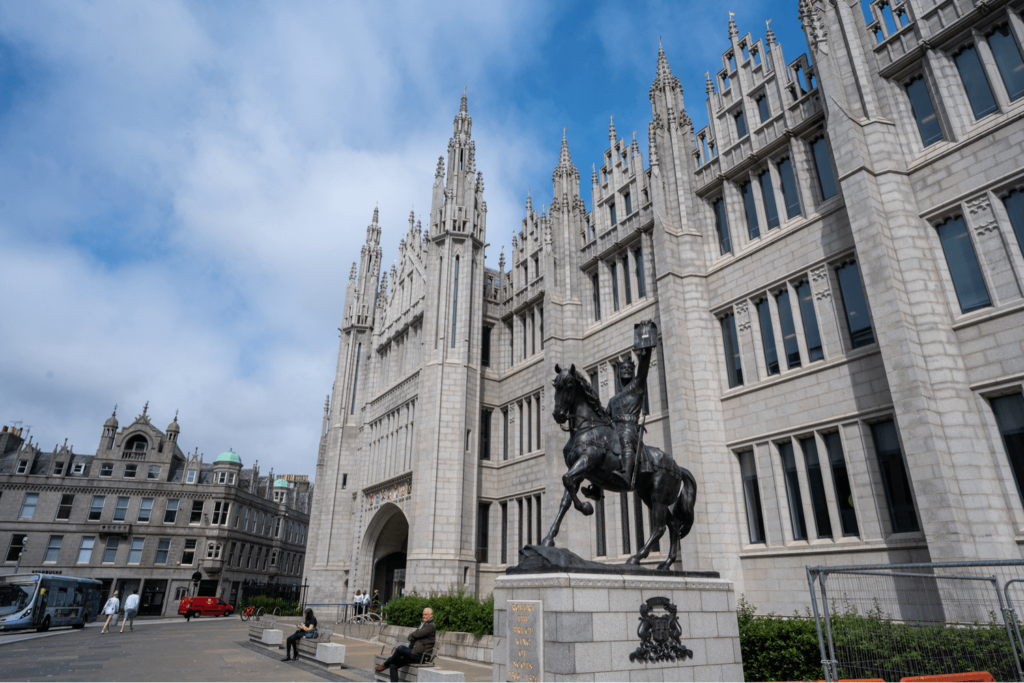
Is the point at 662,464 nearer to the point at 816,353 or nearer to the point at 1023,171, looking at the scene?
the point at 816,353

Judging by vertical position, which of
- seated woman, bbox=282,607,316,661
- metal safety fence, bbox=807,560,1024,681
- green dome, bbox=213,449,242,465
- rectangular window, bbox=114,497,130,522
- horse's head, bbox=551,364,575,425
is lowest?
seated woman, bbox=282,607,316,661

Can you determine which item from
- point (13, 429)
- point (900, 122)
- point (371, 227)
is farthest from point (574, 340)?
point (13, 429)

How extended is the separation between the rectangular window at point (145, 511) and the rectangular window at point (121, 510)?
3.34ft

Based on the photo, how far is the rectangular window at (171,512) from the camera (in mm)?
51719

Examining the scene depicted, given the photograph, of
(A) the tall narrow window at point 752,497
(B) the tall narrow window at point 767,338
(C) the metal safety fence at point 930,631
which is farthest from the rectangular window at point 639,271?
(C) the metal safety fence at point 930,631

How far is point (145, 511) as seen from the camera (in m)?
51.2

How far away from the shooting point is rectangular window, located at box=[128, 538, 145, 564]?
162ft

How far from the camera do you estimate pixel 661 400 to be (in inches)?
823

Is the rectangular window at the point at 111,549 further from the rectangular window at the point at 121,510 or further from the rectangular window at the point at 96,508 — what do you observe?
the rectangular window at the point at 96,508

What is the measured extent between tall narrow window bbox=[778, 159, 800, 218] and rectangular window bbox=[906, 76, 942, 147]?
337 centimetres

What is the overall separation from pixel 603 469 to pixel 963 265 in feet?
37.8


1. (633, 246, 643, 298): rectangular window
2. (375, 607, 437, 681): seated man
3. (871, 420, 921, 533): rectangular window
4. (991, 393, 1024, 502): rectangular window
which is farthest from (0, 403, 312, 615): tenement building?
(991, 393, 1024, 502): rectangular window

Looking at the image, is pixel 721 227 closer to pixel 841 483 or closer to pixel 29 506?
pixel 841 483

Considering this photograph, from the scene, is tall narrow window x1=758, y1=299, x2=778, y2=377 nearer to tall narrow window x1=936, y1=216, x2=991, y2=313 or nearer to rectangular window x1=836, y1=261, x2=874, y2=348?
rectangular window x1=836, y1=261, x2=874, y2=348
